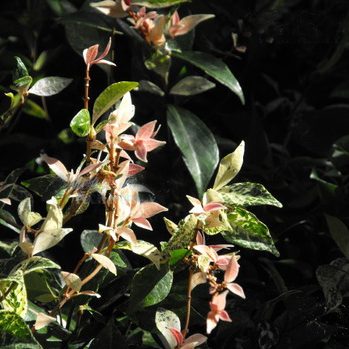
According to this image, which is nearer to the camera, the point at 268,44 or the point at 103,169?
the point at 103,169

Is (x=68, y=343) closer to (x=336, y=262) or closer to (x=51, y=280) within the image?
(x=51, y=280)

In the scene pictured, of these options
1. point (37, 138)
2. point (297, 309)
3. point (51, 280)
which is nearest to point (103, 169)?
point (51, 280)

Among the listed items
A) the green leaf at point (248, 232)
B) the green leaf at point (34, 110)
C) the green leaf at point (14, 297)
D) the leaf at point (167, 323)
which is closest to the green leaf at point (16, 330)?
the green leaf at point (14, 297)

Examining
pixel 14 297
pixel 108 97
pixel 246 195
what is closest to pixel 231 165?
pixel 246 195

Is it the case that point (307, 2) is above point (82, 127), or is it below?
below

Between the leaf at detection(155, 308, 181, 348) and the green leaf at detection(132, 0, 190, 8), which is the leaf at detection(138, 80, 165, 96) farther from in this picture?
the leaf at detection(155, 308, 181, 348)

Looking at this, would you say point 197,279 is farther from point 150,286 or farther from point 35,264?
point 35,264

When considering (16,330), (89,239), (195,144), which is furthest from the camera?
(195,144)
